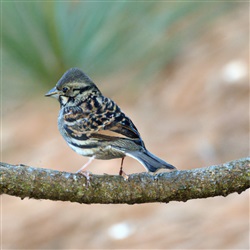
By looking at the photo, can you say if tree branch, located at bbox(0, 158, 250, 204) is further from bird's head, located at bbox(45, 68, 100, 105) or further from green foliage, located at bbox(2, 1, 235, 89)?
green foliage, located at bbox(2, 1, 235, 89)

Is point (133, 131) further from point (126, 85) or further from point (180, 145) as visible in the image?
point (126, 85)

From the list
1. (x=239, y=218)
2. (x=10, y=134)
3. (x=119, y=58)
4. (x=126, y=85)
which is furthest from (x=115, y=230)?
(x=10, y=134)

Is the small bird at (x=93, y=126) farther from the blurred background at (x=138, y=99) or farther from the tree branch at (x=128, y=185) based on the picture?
the blurred background at (x=138, y=99)

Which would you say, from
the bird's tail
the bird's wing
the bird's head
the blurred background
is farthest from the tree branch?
the blurred background

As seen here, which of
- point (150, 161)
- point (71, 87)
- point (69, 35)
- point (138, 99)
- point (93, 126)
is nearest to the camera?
Answer: point (150, 161)

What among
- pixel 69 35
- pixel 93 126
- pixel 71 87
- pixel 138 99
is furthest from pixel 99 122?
pixel 138 99

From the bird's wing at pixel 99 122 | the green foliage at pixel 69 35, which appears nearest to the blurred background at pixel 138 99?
the green foliage at pixel 69 35

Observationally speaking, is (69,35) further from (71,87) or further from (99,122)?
(99,122)
